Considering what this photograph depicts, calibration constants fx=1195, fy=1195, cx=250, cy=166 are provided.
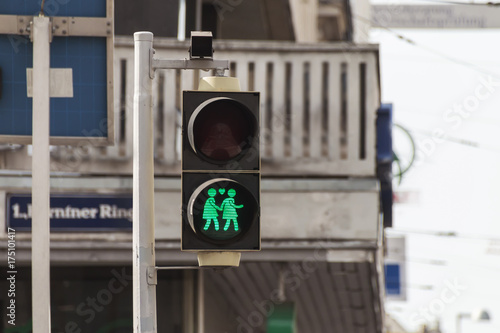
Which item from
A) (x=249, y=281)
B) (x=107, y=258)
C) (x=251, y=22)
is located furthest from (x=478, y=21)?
(x=107, y=258)

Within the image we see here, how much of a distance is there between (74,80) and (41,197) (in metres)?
1.38

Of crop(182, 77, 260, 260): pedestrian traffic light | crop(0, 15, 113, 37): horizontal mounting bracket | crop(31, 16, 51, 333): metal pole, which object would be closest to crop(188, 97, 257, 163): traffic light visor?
crop(182, 77, 260, 260): pedestrian traffic light

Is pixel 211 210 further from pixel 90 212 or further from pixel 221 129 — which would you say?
pixel 90 212

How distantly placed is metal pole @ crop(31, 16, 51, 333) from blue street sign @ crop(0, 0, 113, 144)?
66 centimetres

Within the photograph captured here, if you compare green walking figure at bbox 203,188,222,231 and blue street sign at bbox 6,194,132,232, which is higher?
green walking figure at bbox 203,188,222,231

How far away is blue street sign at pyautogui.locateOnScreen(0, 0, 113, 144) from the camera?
29.8 ft

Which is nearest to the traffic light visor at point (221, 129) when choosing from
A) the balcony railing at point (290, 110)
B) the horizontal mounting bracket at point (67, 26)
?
the horizontal mounting bracket at point (67, 26)

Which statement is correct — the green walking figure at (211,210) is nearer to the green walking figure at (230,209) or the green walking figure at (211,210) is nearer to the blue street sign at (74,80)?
the green walking figure at (230,209)

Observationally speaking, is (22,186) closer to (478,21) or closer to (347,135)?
(347,135)

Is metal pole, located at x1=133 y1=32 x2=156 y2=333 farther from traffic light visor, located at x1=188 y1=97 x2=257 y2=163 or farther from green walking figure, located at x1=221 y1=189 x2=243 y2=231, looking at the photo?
green walking figure, located at x1=221 y1=189 x2=243 y2=231

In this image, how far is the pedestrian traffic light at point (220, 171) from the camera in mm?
6938

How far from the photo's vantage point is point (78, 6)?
357 inches

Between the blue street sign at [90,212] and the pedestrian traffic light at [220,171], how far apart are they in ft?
16.7

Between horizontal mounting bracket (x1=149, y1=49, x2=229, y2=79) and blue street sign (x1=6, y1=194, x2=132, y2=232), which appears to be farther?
blue street sign (x1=6, y1=194, x2=132, y2=232)
